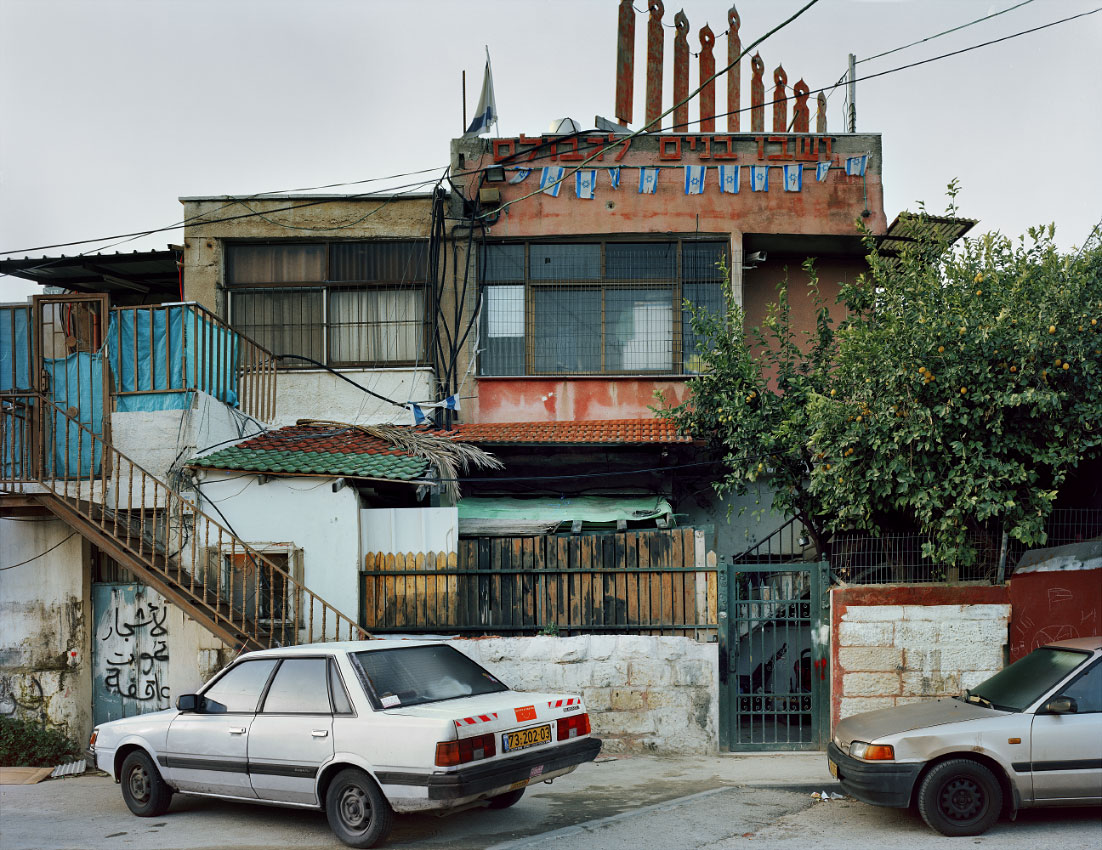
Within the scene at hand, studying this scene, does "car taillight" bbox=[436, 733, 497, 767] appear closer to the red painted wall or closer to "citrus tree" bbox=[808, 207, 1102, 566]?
"citrus tree" bbox=[808, 207, 1102, 566]

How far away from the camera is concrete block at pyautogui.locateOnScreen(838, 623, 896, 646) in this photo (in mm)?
10023

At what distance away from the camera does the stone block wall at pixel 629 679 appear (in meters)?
10.4

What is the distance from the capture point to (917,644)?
32.9ft

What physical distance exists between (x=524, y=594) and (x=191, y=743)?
4138 mm

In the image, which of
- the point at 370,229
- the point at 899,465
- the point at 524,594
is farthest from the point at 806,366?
the point at 370,229

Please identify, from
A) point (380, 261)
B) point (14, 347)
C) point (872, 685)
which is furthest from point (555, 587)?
point (14, 347)

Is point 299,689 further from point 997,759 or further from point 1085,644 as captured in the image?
point 1085,644

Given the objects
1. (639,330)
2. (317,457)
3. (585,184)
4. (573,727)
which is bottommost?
(573,727)

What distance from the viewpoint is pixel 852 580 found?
10.5 meters

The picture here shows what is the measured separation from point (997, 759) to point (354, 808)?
4.33 metres

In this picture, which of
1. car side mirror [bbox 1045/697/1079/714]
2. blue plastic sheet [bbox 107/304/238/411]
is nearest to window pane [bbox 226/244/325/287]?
blue plastic sheet [bbox 107/304/238/411]

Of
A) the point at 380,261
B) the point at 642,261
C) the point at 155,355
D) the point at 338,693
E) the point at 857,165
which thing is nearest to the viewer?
the point at 338,693

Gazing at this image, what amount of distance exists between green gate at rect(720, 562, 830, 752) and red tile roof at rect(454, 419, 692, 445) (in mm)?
2937

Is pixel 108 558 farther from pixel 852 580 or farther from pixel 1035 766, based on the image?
pixel 1035 766
